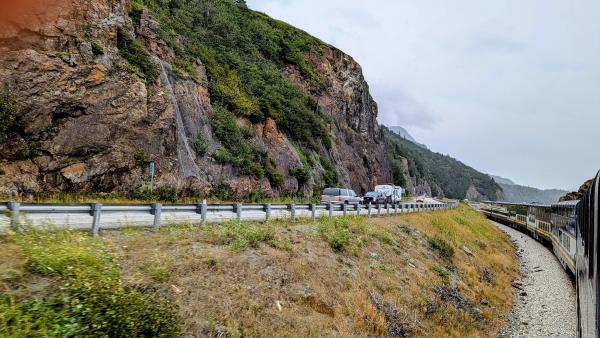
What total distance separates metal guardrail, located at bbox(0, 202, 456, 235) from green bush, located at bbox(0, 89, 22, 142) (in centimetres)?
1045

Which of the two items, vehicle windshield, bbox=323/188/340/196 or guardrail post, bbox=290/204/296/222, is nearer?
guardrail post, bbox=290/204/296/222

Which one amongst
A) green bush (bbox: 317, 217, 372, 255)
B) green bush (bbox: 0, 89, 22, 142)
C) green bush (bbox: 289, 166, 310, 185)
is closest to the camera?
green bush (bbox: 317, 217, 372, 255)

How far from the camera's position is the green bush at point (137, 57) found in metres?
28.2

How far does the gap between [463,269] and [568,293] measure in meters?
5.18

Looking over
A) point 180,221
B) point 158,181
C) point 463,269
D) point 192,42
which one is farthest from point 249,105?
point 180,221

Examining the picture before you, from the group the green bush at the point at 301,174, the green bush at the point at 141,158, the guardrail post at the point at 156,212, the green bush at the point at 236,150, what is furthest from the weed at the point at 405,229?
the green bush at the point at 301,174

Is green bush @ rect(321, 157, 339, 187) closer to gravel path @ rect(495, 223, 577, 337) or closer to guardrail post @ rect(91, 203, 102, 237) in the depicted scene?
gravel path @ rect(495, 223, 577, 337)

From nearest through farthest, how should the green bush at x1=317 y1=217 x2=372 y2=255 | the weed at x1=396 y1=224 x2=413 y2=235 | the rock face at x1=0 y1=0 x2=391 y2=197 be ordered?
the green bush at x1=317 y1=217 x2=372 y2=255
the rock face at x1=0 y1=0 x2=391 y2=197
the weed at x1=396 y1=224 x2=413 y2=235

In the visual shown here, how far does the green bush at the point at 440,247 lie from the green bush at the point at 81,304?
18.3m

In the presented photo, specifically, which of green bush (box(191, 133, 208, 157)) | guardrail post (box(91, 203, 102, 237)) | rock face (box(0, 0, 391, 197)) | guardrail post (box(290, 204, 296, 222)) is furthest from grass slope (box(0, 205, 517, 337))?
green bush (box(191, 133, 208, 157))

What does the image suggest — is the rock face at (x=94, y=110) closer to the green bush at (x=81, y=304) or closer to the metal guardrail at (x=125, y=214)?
the metal guardrail at (x=125, y=214)

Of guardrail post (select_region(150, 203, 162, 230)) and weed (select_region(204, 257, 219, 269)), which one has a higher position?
guardrail post (select_region(150, 203, 162, 230))

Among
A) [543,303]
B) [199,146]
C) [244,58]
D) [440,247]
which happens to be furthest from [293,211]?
[244,58]

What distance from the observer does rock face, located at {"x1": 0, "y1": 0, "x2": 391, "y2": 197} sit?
71.6ft
